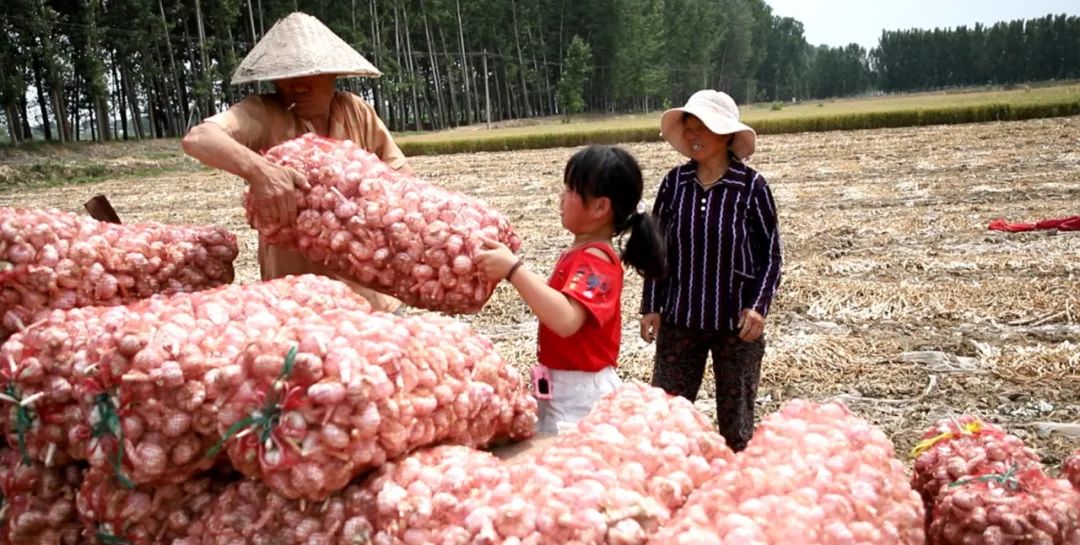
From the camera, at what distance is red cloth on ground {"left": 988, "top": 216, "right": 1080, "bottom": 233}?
9.80 meters

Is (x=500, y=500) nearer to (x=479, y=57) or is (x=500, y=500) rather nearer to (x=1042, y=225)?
(x=1042, y=225)

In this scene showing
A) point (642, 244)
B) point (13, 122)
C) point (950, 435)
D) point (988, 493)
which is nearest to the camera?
point (988, 493)

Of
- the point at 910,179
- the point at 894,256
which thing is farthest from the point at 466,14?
the point at 894,256

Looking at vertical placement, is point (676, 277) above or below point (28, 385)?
below

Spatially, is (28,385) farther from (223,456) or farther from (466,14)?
(466,14)

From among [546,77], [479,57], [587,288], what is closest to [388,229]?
[587,288]

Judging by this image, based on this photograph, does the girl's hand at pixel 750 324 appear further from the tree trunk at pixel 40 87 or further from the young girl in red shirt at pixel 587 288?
the tree trunk at pixel 40 87

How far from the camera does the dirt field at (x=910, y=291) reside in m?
5.46

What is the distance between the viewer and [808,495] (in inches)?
58.1

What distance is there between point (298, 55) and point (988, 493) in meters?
2.29

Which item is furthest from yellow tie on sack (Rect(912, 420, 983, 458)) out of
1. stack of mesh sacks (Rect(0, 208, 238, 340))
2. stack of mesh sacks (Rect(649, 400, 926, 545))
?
stack of mesh sacks (Rect(0, 208, 238, 340))

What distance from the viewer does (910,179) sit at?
15.7m

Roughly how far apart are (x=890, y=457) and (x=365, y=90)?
2516 inches

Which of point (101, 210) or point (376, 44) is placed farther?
point (376, 44)
